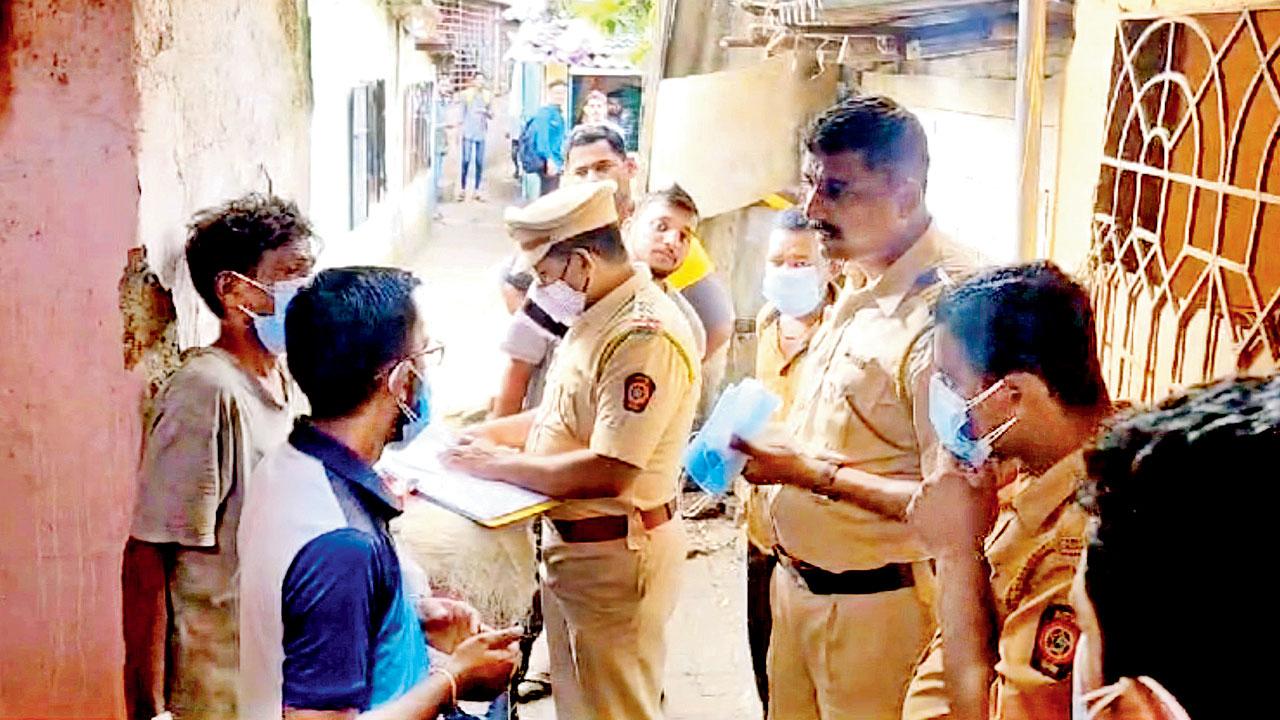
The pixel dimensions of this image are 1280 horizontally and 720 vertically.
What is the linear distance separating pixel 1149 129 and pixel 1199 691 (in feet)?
5.91

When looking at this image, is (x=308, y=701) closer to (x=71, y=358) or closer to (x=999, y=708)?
(x=999, y=708)

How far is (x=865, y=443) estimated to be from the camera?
8.99 ft

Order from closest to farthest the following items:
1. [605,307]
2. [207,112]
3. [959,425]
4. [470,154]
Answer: [959,425] → [207,112] → [605,307] → [470,154]

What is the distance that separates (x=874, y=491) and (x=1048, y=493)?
857mm

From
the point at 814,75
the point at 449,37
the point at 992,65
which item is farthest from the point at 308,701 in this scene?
the point at 449,37

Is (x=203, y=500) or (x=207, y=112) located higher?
(x=207, y=112)

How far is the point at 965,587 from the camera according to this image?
2.01 m

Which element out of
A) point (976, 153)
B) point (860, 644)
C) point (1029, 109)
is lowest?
point (860, 644)

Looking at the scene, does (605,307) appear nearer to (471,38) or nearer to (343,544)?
(343,544)

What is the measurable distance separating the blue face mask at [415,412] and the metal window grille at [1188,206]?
4.60ft

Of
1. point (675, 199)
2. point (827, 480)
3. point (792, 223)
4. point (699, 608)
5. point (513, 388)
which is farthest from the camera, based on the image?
point (699, 608)

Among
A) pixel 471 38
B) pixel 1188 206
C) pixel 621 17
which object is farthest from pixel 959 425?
pixel 471 38

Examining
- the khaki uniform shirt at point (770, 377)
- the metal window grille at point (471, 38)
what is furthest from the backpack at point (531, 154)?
the khaki uniform shirt at point (770, 377)

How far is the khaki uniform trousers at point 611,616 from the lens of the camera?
10.9 ft
